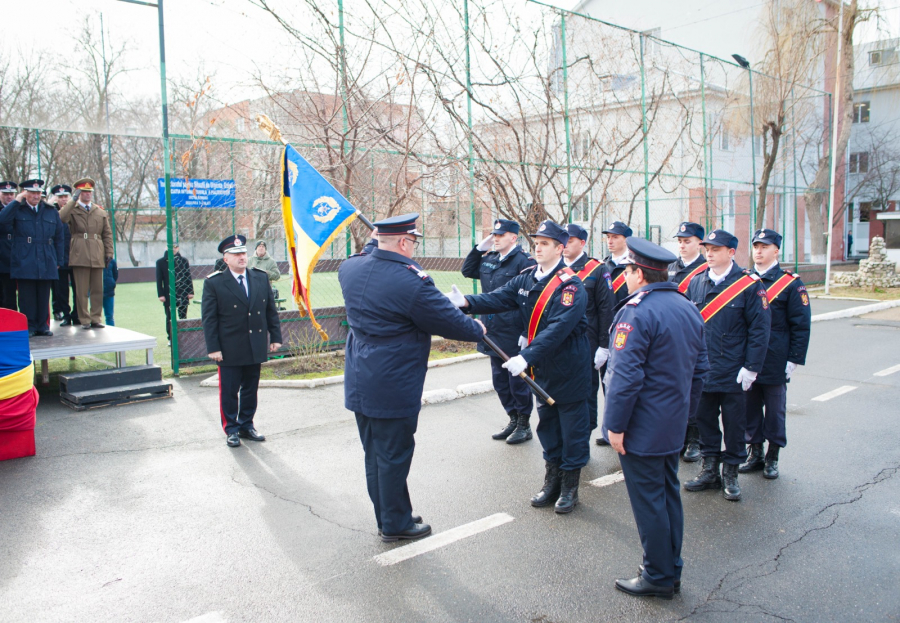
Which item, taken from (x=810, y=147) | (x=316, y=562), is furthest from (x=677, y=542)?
(x=810, y=147)

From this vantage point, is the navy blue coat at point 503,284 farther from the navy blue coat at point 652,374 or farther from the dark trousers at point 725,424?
the navy blue coat at point 652,374

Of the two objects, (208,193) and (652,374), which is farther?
(208,193)

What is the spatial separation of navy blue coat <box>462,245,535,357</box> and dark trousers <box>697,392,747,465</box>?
1678 mm

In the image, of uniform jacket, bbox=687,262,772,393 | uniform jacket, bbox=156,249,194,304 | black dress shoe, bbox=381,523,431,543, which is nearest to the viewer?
black dress shoe, bbox=381,523,431,543

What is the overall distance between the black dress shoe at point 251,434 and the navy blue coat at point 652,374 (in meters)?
3.98

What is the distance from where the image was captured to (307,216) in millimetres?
5098

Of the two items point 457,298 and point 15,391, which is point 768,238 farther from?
point 15,391

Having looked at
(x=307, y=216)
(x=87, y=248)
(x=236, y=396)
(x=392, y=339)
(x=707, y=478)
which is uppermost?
(x=307, y=216)

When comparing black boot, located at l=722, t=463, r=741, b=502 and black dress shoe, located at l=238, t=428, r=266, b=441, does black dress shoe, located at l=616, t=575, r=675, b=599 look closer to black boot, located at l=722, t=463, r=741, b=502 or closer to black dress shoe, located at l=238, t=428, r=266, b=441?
black boot, located at l=722, t=463, r=741, b=502

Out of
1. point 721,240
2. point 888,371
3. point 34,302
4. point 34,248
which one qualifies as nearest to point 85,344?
point 34,302

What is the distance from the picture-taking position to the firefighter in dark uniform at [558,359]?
14.9 feet

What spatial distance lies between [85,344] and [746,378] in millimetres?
7016

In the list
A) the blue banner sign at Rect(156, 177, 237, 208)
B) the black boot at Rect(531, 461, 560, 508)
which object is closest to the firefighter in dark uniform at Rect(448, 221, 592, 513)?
the black boot at Rect(531, 461, 560, 508)

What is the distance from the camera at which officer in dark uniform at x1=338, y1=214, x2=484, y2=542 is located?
159 inches
